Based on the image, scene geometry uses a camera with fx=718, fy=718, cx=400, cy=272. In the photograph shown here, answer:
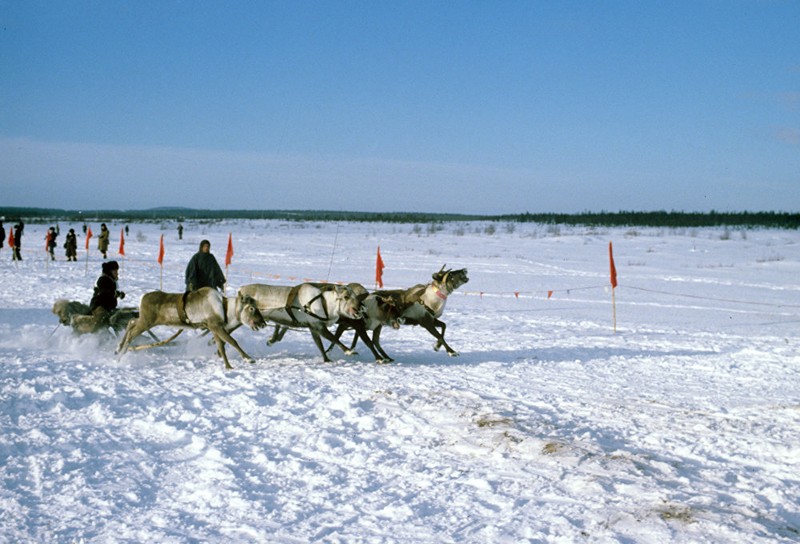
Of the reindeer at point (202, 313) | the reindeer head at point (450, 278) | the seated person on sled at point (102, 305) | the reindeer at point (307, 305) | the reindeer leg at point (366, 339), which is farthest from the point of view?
the reindeer head at point (450, 278)

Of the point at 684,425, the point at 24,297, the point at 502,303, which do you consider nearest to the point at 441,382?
the point at 684,425

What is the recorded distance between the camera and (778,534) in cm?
425

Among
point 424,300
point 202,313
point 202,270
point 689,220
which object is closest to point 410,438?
point 202,313

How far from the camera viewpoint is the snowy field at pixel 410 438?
14.9ft

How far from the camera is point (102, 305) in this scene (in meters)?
10.3

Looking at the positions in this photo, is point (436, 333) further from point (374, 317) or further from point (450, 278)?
point (374, 317)

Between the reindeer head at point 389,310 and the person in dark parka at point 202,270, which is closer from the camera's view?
the reindeer head at point 389,310

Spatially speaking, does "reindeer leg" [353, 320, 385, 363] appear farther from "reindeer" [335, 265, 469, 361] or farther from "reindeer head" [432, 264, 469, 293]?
"reindeer head" [432, 264, 469, 293]

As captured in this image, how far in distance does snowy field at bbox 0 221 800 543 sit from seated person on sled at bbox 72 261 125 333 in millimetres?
203

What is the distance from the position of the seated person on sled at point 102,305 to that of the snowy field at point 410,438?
0.20m

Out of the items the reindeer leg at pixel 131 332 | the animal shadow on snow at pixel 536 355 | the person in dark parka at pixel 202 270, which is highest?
the person in dark parka at pixel 202 270

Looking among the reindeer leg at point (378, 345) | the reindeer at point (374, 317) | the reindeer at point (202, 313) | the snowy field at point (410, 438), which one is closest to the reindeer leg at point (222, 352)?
the reindeer at point (202, 313)

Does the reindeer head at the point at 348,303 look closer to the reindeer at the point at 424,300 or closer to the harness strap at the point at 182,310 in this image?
the reindeer at the point at 424,300

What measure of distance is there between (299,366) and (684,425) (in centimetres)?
486
